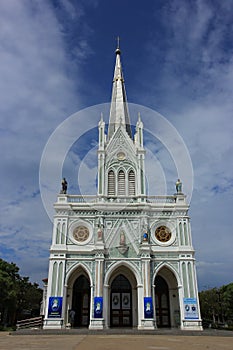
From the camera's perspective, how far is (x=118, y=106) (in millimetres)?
41531

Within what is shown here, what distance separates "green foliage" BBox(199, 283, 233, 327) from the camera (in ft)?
152

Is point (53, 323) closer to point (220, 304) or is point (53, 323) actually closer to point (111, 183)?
point (111, 183)

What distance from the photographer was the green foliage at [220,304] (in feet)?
152

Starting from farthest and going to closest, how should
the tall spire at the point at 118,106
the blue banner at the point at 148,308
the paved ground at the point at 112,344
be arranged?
1. the tall spire at the point at 118,106
2. the blue banner at the point at 148,308
3. the paved ground at the point at 112,344

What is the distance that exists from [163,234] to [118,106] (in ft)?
62.7

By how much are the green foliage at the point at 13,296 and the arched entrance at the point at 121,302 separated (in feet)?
37.3

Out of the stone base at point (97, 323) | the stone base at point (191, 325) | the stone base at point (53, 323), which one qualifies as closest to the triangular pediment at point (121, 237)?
the stone base at point (97, 323)

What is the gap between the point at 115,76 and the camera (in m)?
45.1

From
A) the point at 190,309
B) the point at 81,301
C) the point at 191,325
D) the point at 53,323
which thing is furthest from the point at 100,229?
the point at 191,325

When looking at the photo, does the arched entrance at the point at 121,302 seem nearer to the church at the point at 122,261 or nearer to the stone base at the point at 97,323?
the church at the point at 122,261

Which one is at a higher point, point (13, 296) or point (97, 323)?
point (13, 296)

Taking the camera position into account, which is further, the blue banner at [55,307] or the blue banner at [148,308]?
the blue banner at [55,307]

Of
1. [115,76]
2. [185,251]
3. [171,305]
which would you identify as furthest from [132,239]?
[115,76]

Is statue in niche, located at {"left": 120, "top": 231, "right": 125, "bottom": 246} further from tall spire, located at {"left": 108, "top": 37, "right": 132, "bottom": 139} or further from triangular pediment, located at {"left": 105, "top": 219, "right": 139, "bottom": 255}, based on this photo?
tall spire, located at {"left": 108, "top": 37, "right": 132, "bottom": 139}
